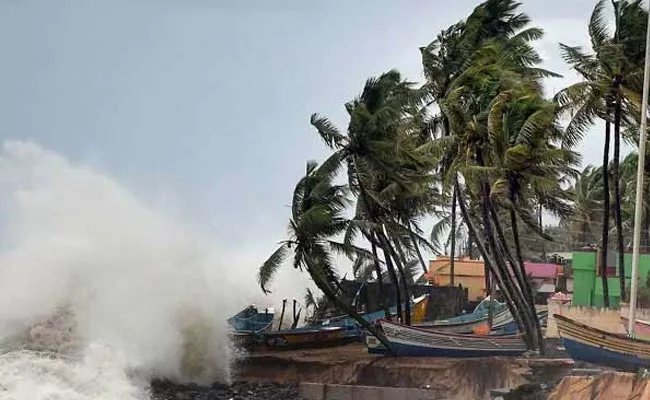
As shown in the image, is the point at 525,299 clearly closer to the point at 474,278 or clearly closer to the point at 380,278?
the point at 380,278

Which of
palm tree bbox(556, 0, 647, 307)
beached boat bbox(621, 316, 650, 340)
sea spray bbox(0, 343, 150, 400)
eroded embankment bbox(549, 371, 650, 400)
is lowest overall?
sea spray bbox(0, 343, 150, 400)

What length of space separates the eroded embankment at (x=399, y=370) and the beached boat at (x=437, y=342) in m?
0.47

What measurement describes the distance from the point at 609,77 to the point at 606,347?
8.68 meters

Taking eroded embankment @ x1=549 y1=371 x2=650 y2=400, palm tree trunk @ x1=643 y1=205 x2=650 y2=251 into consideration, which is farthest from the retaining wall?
palm tree trunk @ x1=643 y1=205 x2=650 y2=251

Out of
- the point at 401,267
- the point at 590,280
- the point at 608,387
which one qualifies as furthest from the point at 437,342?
the point at 608,387

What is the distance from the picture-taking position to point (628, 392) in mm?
16047

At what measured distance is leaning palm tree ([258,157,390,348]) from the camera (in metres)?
31.2

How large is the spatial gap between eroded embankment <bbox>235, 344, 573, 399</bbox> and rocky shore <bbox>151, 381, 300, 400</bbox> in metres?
0.94

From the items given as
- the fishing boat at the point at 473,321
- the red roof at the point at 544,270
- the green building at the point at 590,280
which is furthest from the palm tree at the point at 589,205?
the green building at the point at 590,280

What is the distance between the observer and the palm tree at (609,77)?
86.1 feet

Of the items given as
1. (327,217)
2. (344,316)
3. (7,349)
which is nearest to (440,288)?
(344,316)

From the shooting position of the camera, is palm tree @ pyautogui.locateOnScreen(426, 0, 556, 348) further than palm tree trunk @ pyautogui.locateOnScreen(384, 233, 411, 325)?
No

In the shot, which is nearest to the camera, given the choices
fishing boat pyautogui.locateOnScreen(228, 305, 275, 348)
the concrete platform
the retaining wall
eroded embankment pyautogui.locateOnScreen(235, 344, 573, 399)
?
eroded embankment pyautogui.locateOnScreen(235, 344, 573, 399)

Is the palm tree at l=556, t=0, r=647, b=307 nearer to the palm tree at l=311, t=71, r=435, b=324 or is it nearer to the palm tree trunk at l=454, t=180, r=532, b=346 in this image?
the palm tree trunk at l=454, t=180, r=532, b=346
